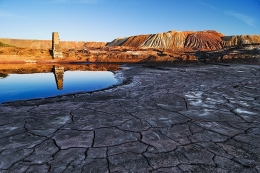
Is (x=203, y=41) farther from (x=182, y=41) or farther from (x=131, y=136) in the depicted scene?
(x=131, y=136)

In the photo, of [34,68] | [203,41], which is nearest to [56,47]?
[34,68]

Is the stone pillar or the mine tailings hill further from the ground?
the mine tailings hill

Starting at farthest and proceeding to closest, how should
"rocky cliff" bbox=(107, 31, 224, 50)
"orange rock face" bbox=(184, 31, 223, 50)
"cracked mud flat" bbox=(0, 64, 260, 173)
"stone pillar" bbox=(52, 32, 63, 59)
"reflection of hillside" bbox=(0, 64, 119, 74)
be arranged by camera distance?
"rocky cliff" bbox=(107, 31, 224, 50)
"orange rock face" bbox=(184, 31, 223, 50)
"stone pillar" bbox=(52, 32, 63, 59)
"reflection of hillside" bbox=(0, 64, 119, 74)
"cracked mud flat" bbox=(0, 64, 260, 173)

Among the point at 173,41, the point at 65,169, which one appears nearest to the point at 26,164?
the point at 65,169

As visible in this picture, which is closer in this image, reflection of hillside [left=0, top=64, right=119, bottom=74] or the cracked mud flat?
the cracked mud flat

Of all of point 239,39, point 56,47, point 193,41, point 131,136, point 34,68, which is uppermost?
point 239,39

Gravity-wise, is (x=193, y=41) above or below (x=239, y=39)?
below

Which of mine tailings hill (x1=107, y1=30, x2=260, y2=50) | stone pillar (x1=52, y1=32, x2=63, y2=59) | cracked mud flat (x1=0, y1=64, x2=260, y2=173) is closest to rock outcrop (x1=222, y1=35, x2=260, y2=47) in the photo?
mine tailings hill (x1=107, y1=30, x2=260, y2=50)

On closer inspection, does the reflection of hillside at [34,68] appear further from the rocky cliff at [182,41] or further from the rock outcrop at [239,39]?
the rock outcrop at [239,39]

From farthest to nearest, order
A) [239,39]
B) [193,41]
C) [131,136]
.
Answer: [239,39] → [193,41] → [131,136]

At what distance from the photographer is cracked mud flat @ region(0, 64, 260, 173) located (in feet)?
6.32

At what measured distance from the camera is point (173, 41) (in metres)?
49.9

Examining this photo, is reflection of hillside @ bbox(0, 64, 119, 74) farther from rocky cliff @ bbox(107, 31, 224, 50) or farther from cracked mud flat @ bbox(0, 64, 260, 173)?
rocky cliff @ bbox(107, 31, 224, 50)

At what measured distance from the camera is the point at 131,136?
256 centimetres
